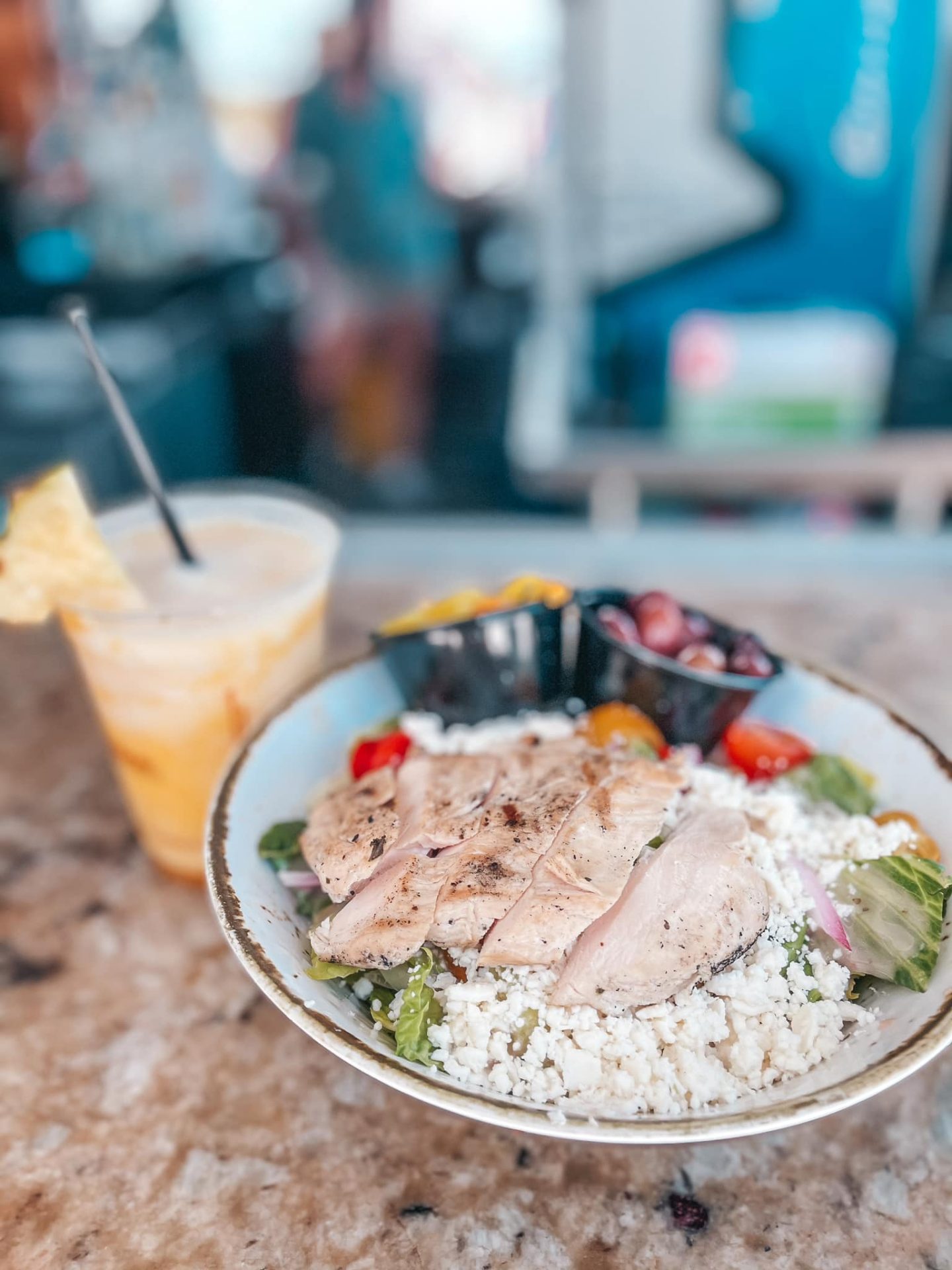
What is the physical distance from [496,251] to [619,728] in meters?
6.39

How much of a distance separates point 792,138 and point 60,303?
3.19m

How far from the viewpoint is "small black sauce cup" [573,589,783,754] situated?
141 centimetres

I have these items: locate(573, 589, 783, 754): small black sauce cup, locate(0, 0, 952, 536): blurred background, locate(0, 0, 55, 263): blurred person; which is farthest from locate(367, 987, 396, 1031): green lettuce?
locate(0, 0, 55, 263): blurred person

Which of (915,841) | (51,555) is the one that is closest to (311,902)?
(51,555)

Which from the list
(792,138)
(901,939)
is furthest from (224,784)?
(792,138)

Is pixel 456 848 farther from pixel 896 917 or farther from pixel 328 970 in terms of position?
pixel 896 917

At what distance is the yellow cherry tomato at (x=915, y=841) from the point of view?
3.87ft

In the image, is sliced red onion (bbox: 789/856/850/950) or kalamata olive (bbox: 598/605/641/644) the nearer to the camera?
sliced red onion (bbox: 789/856/850/950)

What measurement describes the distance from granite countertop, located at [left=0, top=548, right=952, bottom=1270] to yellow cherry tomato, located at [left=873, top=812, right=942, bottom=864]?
165mm

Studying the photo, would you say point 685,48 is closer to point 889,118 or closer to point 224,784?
point 889,118

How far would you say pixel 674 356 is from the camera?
3.75 metres

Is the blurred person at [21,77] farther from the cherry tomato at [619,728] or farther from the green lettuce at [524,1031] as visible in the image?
the green lettuce at [524,1031]

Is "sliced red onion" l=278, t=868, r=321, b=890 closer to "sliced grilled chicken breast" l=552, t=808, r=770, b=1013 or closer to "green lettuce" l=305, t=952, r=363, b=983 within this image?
"green lettuce" l=305, t=952, r=363, b=983

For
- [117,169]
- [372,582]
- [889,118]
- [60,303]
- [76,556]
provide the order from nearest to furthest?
[76,556]
[372,582]
[889,118]
[60,303]
[117,169]
